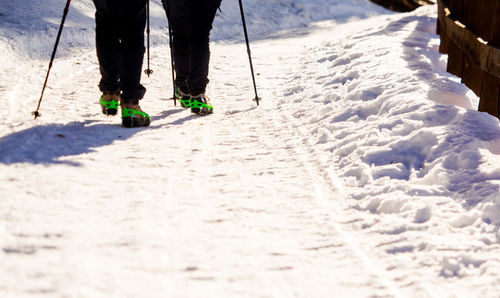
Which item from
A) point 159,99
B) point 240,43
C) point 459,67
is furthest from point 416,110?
point 240,43

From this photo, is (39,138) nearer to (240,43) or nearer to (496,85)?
(496,85)

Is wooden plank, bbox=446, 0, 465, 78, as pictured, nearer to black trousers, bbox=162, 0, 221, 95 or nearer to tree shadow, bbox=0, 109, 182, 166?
black trousers, bbox=162, 0, 221, 95

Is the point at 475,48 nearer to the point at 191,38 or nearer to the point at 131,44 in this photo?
the point at 191,38

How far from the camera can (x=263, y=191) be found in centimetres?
376

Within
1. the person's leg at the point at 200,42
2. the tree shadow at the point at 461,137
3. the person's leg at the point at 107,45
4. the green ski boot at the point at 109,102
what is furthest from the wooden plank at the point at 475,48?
the green ski boot at the point at 109,102

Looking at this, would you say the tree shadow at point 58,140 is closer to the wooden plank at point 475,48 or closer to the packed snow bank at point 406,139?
the packed snow bank at point 406,139

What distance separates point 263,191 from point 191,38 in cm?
245

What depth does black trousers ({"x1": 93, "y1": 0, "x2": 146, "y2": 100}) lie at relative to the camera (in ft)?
15.8

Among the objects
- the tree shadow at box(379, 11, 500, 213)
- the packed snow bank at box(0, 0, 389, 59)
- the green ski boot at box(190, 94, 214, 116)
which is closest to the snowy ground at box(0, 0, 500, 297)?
the tree shadow at box(379, 11, 500, 213)

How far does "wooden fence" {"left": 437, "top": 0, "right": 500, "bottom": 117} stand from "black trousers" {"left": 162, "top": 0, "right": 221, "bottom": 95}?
2525 mm

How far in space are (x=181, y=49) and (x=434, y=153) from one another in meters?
2.81

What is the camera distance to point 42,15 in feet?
35.9

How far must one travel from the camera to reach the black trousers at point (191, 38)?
5500mm

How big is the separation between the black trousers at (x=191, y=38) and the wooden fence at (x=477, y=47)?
2.53m
